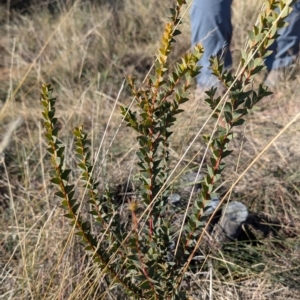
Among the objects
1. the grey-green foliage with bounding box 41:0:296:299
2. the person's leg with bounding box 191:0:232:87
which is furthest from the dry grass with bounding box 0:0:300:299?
the person's leg with bounding box 191:0:232:87

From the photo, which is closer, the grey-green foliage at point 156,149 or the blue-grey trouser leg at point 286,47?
the grey-green foliage at point 156,149

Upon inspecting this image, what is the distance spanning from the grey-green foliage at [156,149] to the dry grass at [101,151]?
0.13 meters

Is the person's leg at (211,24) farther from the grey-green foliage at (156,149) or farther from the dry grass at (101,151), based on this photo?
the grey-green foliage at (156,149)

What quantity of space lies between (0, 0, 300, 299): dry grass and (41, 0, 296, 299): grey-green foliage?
13 centimetres

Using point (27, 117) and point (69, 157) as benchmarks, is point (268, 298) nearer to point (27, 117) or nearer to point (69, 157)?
point (69, 157)

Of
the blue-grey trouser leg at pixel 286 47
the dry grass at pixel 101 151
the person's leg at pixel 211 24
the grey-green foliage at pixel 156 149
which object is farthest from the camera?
the blue-grey trouser leg at pixel 286 47

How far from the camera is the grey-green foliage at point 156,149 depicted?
1146 mm

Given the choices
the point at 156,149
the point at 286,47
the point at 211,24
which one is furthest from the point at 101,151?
the point at 286,47

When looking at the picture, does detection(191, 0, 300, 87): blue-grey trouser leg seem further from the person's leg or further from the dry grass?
the dry grass

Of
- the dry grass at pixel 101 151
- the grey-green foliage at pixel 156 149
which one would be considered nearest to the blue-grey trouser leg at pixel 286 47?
the dry grass at pixel 101 151

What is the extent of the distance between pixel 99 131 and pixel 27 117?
430 millimetres

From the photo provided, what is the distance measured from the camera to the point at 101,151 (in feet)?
7.23

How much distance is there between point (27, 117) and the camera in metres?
2.73

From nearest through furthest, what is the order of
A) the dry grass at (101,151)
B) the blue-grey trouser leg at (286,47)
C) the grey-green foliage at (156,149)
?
the grey-green foliage at (156,149) < the dry grass at (101,151) < the blue-grey trouser leg at (286,47)
